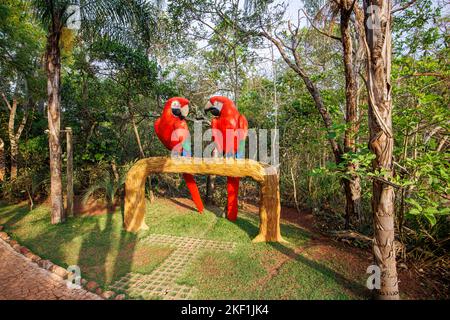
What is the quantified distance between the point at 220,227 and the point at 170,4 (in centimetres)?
629

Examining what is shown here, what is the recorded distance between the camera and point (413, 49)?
4.83 metres

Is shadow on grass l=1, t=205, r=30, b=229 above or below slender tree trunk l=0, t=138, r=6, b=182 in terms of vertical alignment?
below

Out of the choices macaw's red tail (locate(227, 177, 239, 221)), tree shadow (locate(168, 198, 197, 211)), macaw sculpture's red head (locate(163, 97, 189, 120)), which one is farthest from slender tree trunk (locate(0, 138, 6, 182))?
macaw's red tail (locate(227, 177, 239, 221))

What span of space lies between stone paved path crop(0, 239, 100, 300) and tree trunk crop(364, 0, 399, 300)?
3462 mm

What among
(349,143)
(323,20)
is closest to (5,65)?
(323,20)

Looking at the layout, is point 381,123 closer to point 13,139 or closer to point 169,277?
point 169,277

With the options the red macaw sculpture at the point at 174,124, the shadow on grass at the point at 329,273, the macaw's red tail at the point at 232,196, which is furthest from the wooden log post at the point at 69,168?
the shadow on grass at the point at 329,273

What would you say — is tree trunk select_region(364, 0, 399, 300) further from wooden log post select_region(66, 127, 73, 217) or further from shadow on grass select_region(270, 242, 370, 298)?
wooden log post select_region(66, 127, 73, 217)

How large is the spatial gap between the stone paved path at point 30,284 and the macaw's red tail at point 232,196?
3.17m

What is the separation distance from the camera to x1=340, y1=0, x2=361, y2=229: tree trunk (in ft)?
13.6

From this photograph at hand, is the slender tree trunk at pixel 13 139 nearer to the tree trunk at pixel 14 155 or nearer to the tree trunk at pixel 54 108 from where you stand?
the tree trunk at pixel 14 155

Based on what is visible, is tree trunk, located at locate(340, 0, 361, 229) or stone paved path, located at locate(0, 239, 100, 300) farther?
tree trunk, located at locate(340, 0, 361, 229)

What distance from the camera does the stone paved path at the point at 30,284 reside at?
2.96m
